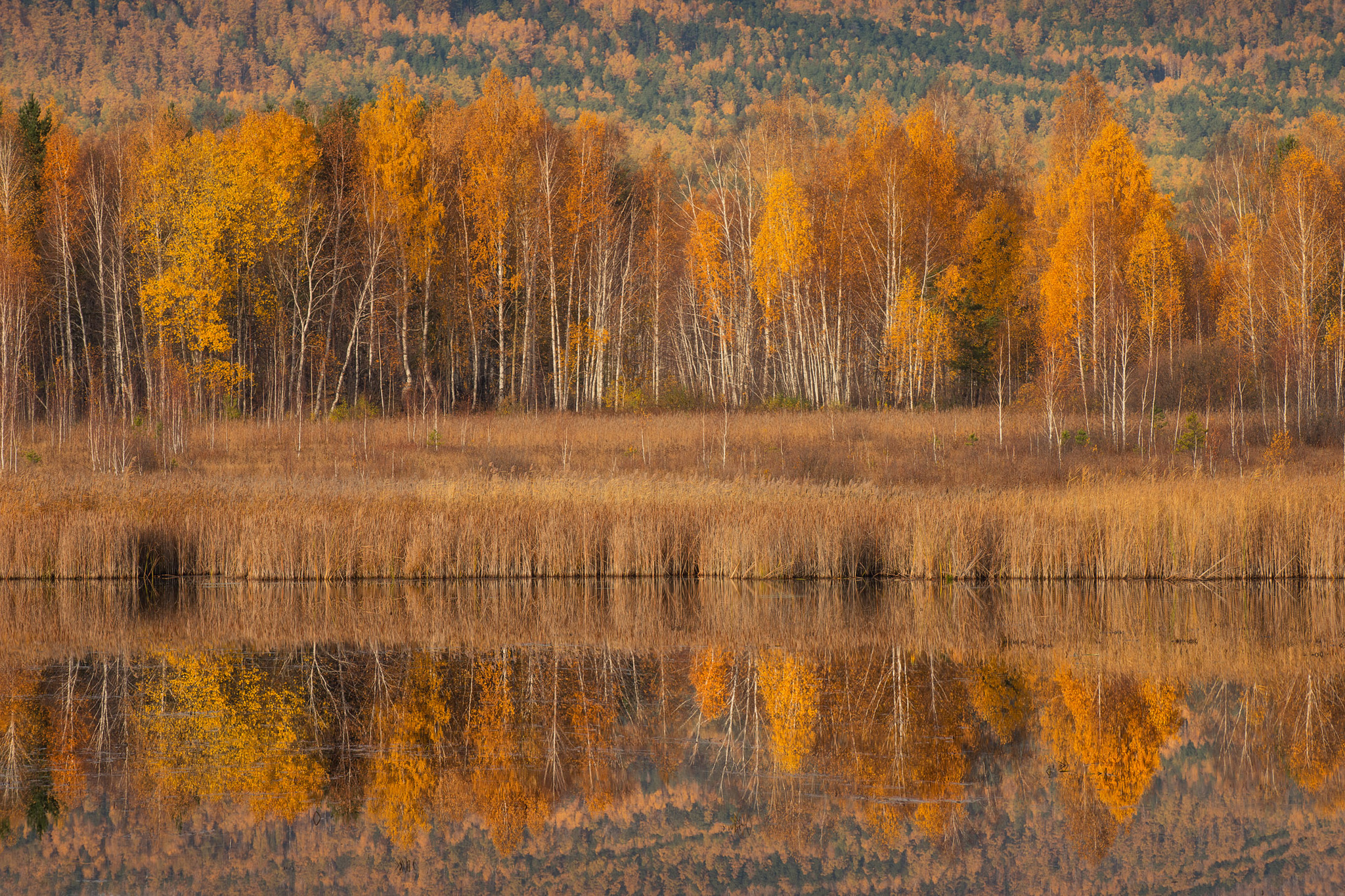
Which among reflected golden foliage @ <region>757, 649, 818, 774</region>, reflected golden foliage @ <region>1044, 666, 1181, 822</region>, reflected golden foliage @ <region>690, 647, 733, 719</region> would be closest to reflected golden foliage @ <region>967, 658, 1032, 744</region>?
reflected golden foliage @ <region>1044, 666, 1181, 822</region>

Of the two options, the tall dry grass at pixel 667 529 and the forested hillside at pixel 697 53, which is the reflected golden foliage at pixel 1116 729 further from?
the forested hillside at pixel 697 53

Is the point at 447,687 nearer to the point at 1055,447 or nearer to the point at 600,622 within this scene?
the point at 600,622

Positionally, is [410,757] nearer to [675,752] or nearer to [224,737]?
[224,737]

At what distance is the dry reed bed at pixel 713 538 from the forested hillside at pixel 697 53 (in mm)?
73376

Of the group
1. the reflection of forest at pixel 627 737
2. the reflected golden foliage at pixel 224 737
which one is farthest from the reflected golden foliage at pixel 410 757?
the reflected golden foliage at pixel 224 737

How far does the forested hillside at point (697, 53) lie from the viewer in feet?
350

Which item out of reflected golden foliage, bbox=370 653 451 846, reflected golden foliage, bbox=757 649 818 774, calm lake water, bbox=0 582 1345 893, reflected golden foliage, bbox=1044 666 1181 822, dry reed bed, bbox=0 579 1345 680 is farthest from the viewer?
dry reed bed, bbox=0 579 1345 680

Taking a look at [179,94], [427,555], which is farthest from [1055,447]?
[179,94]

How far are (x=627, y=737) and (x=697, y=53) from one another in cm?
14325

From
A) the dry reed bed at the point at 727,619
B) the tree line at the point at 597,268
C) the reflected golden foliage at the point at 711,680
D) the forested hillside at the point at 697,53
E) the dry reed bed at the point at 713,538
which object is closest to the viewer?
the reflected golden foliage at the point at 711,680

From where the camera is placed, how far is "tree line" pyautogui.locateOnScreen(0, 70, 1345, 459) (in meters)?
34.0

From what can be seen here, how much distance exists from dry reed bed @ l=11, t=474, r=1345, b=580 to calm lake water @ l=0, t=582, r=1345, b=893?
2371mm

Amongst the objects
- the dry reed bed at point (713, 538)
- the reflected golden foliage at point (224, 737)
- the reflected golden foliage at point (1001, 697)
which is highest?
the dry reed bed at point (713, 538)

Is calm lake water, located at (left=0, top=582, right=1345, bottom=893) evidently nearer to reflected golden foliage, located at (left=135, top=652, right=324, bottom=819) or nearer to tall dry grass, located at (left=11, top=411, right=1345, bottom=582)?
reflected golden foliage, located at (left=135, top=652, right=324, bottom=819)
